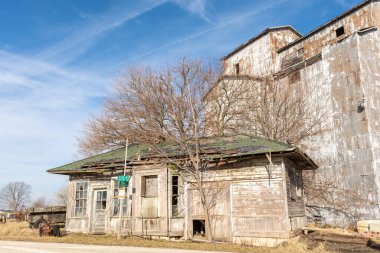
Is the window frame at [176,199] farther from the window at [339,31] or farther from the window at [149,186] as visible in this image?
the window at [339,31]

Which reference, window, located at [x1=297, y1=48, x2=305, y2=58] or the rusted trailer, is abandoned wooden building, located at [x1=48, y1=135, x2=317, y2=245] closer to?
the rusted trailer

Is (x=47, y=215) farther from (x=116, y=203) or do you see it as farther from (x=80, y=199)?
(x=116, y=203)

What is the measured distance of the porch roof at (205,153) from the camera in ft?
45.4

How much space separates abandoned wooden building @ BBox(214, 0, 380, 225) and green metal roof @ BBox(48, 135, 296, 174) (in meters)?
9.06

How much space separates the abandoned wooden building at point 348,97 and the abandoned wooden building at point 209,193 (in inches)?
227

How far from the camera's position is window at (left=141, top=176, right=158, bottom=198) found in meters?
15.9

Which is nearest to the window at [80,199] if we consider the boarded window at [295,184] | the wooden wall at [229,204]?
the wooden wall at [229,204]

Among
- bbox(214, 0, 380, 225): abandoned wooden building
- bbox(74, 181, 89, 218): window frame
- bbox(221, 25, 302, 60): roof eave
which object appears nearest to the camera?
bbox(74, 181, 89, 218): window frame

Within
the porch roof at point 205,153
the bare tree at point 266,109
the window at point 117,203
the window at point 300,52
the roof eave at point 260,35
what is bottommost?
the window at point 117,203

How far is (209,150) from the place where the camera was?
15.4m

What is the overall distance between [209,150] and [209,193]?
6.50 ft

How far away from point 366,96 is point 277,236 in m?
13.4

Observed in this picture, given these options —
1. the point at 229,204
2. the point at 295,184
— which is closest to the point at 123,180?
the point at 229,204

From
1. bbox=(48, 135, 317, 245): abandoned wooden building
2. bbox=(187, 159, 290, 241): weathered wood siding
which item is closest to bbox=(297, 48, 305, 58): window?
bbox=(48, 135, 317, 245): abandoned wooden building
